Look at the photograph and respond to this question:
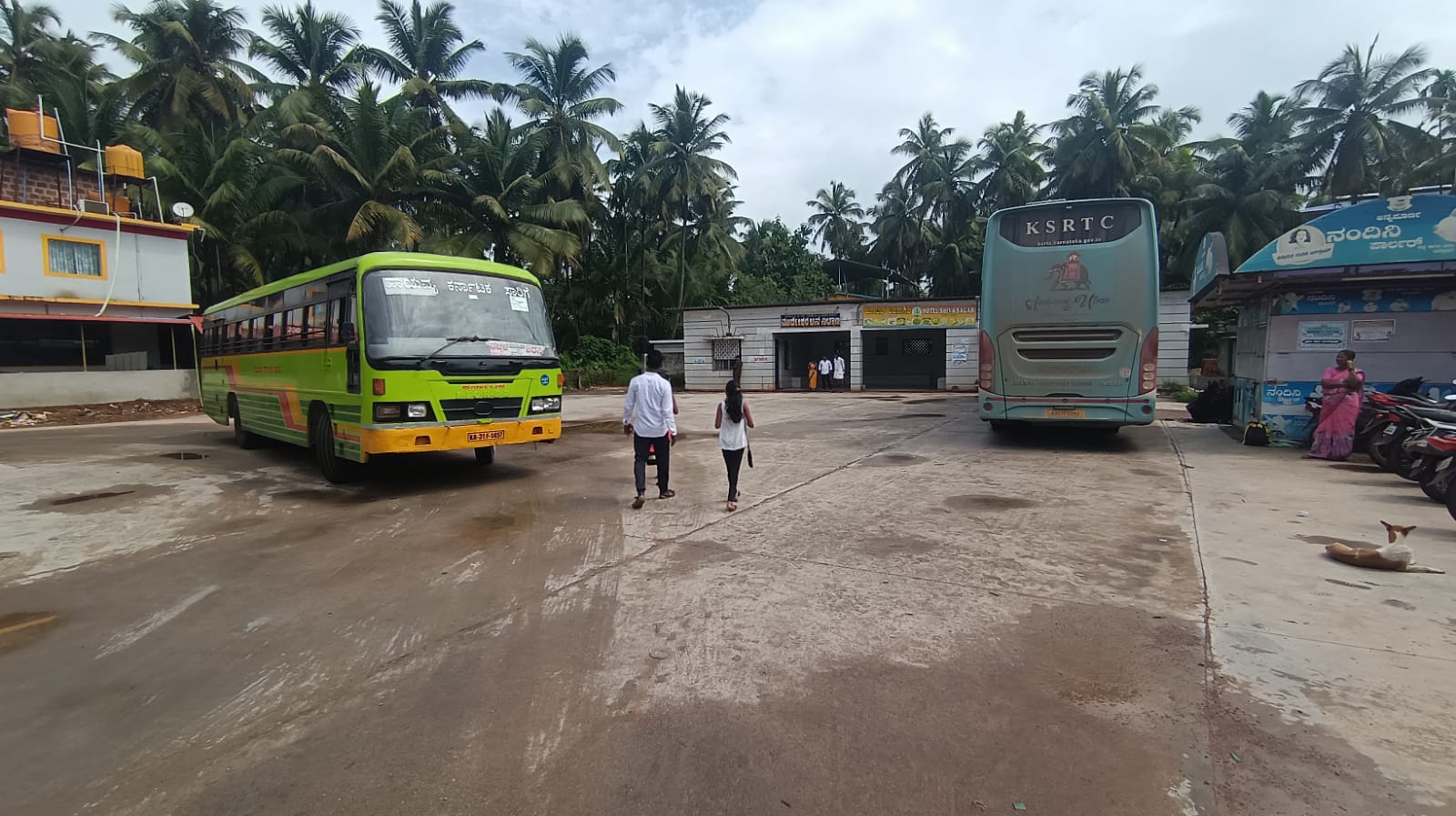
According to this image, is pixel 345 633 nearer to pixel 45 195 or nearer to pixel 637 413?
pixel 637 413

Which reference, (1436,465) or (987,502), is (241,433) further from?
(1436,465)

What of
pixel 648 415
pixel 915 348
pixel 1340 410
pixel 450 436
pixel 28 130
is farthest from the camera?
pixel 915 348

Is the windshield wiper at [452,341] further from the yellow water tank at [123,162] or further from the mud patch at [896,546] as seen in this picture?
the yellow water tank at [123,162]

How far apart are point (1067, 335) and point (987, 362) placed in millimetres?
1145

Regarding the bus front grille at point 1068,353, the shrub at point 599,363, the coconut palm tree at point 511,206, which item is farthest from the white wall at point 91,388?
the bus front grille at point 1068,353

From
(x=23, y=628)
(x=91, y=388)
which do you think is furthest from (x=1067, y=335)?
(x=91, y=388)

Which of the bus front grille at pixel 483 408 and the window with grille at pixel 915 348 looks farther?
the window with grille at pixel 915 348

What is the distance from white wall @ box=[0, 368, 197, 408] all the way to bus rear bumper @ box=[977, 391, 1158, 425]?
2233 centimetres

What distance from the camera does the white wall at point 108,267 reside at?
18797 millimetres

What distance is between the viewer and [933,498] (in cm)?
756

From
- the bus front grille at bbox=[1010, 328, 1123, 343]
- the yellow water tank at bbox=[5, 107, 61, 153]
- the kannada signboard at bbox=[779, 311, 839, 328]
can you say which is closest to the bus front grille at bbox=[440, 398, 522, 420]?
the bus front grille at bbox=[1010, 328, 1123, 343]

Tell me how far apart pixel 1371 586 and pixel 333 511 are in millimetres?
8568

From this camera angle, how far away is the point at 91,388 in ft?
64.2

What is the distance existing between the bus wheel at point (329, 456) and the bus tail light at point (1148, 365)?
34.5 ft
